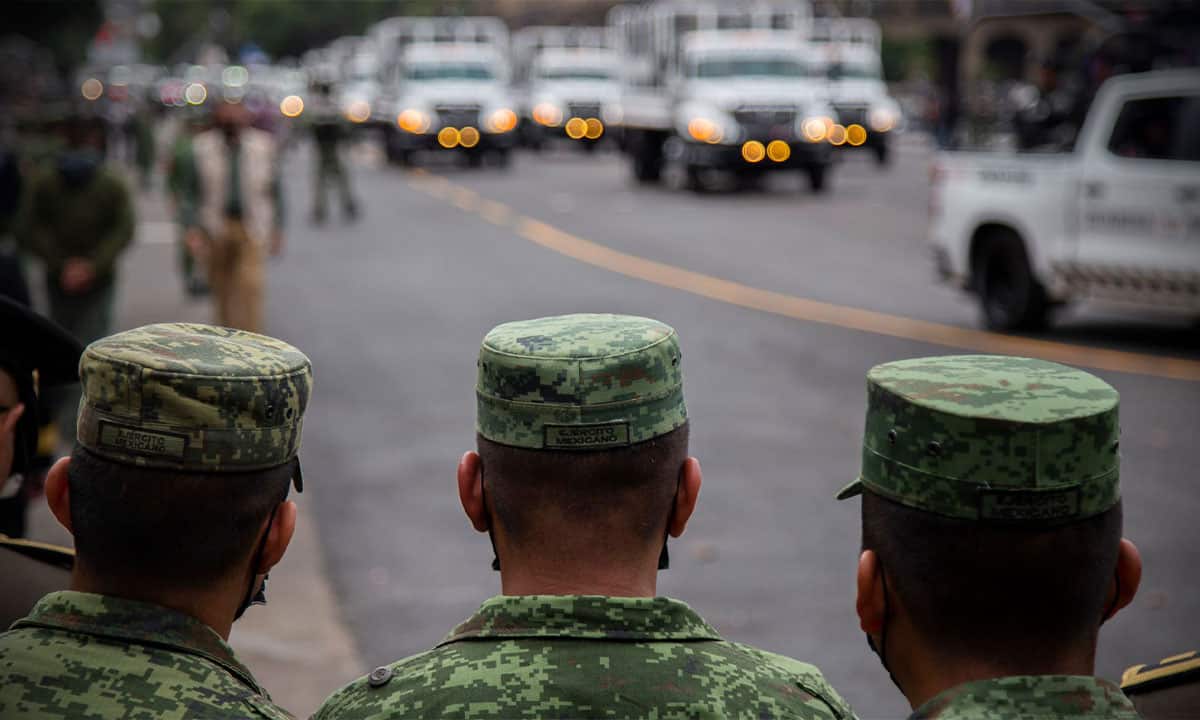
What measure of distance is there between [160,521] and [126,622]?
0.48 feet

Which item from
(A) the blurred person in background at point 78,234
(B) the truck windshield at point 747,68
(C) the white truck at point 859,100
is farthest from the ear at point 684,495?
(C) the white truck at point 859,100

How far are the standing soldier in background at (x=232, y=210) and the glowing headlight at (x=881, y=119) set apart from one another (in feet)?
73.3

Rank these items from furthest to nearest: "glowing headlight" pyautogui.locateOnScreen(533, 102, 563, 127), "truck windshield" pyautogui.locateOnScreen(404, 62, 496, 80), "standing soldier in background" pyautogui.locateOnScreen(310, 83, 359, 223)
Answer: "glowing headlight" pyautogui.locateOnScreen(533, 102, 563, 127) → "truck windshield" pyautogui.locateOnScreen(404, 62, 496, 80) → "standing soldier in background" pyautogui.locateOnScreen(310, 83, 359, 223)

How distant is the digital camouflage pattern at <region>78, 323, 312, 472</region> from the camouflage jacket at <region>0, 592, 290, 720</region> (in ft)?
0.73

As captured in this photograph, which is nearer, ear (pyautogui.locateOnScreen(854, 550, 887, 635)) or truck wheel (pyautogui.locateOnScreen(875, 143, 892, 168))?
ear (pyautogui.locateOnScreen(854, 550, 887, 635))

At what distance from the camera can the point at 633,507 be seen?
2.24 meters

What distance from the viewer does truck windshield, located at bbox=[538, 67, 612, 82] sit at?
39531mm

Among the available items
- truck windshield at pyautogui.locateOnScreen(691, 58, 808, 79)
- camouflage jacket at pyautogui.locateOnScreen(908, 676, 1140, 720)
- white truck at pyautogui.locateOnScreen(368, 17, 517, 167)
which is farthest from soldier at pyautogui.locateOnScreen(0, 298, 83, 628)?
white truck at pyautogui.locateOnScreen(368, 17, 517, 167)

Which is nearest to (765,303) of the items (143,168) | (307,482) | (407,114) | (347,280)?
(347,280)

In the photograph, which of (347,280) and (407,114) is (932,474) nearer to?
(347,280)

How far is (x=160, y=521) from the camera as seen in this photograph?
7.04 ft

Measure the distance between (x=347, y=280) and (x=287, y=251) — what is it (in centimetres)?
→ 290

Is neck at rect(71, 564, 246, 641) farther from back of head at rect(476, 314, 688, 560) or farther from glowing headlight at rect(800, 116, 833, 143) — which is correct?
glowing headlight at rect(800, 116, 833, 143)

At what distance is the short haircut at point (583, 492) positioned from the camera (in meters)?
2.22
